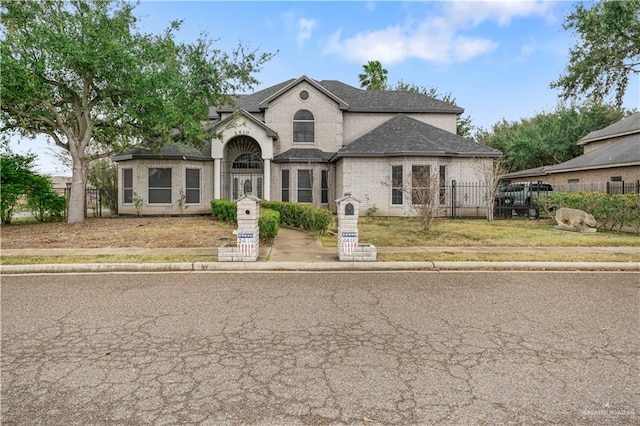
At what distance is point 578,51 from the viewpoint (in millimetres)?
20500

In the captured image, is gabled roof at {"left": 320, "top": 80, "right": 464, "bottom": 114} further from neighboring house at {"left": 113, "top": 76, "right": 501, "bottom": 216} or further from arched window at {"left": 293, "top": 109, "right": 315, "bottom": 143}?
arched window at {"left": 293, "top": 109, "right": 315, "bottom": 143}

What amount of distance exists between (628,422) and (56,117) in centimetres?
2024

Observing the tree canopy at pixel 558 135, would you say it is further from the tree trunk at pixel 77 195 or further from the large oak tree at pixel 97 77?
the tree trunk at pixel 77 195

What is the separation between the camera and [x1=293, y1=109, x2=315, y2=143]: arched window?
952 inches

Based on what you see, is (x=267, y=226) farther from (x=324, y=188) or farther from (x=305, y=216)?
(x=324, y=188)

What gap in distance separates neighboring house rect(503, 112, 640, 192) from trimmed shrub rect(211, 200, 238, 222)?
18.6m

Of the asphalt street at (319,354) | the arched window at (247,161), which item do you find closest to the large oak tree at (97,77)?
the arched window at (247,161)

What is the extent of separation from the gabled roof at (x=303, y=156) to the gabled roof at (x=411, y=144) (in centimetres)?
156

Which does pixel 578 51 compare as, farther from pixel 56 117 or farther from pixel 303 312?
pixel 56 117

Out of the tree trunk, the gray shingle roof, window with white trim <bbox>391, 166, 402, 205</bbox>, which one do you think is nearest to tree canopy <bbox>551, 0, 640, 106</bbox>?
the gray shingle roof

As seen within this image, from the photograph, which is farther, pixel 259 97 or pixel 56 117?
pixel 259 97

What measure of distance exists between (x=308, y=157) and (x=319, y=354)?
19.7 metres

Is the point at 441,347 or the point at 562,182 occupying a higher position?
the point at 562,182

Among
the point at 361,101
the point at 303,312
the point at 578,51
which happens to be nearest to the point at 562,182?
the point at 578,51
